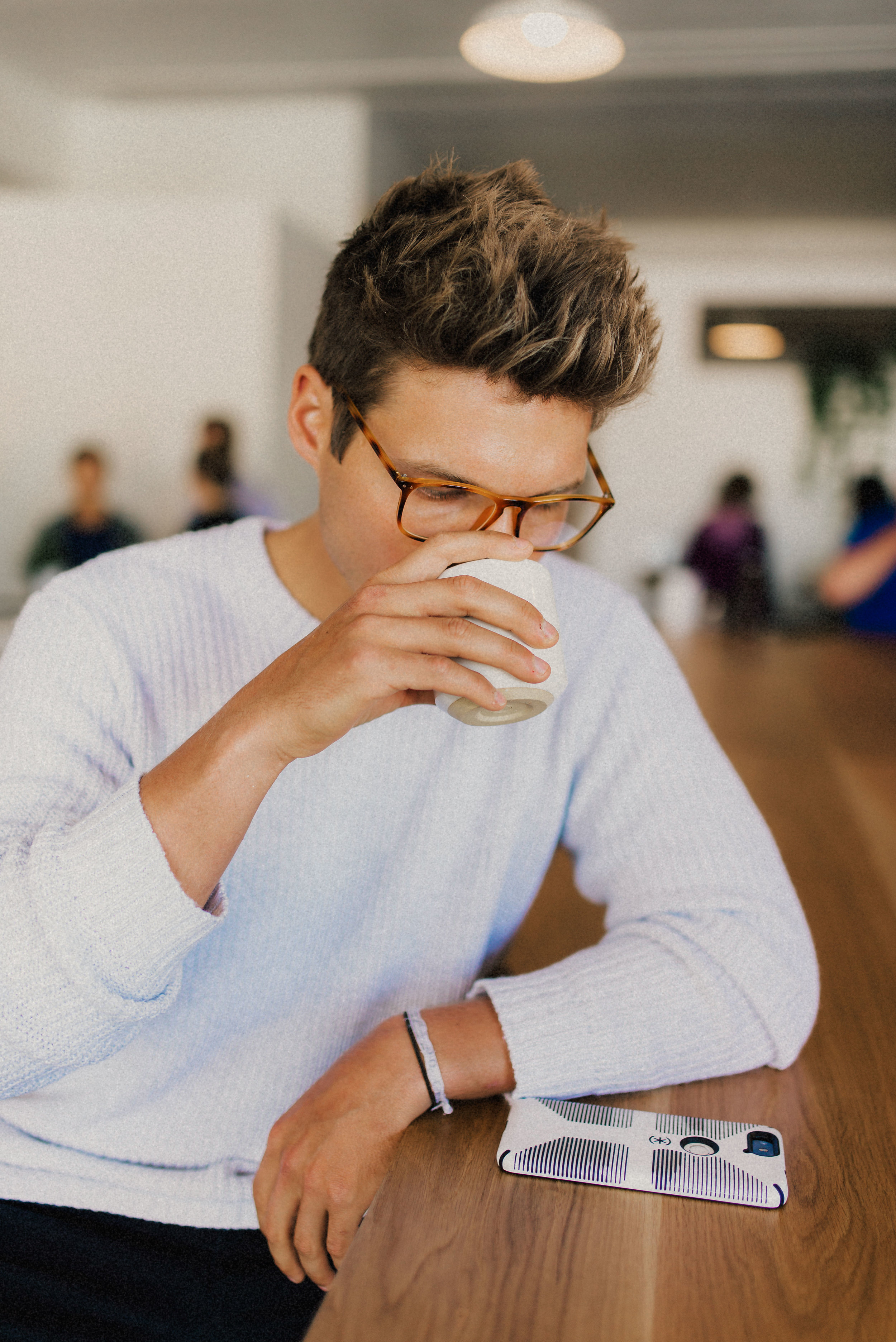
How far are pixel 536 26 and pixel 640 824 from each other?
2.48 m

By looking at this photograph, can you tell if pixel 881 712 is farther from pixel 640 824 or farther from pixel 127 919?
pixel 127 919

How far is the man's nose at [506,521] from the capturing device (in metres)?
0.80

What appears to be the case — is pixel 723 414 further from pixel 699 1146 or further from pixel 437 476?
pixel 699 1146

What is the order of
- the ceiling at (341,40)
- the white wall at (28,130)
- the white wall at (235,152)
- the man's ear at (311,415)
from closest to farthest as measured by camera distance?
the man's ear at (311,415)
the ceiling at (341,40)
the white wall at (28,130)
the white wall at (235,152)

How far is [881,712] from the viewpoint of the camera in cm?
222

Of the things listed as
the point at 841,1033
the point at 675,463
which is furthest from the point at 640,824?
the point at 675,463

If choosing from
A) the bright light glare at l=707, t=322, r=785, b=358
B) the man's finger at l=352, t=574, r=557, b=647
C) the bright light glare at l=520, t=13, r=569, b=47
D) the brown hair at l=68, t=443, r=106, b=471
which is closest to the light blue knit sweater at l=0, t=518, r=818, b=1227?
the man's finger at l=352, t=574, r=557, b=647

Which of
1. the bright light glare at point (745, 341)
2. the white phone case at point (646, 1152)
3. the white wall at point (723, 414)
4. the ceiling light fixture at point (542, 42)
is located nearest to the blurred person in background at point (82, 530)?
the white wall at point (723, 414)

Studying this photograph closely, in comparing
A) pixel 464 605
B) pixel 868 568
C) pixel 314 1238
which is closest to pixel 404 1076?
pixel 314 1238

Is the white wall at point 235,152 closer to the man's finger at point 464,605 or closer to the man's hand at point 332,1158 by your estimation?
the man's finger at point 464,605

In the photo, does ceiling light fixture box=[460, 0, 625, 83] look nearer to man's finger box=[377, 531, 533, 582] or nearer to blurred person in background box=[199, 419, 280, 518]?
blurred person in background box=[199, 419, 280, 518]

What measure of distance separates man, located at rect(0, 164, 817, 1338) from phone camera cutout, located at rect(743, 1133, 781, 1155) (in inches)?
3.2

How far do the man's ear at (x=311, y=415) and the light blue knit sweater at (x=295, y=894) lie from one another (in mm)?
103

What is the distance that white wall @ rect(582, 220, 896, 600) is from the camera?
11.2 feet
